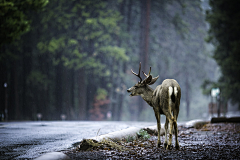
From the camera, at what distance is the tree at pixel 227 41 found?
88.7ft

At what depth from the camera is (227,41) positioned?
97.6ft

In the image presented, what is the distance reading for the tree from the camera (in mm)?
27027

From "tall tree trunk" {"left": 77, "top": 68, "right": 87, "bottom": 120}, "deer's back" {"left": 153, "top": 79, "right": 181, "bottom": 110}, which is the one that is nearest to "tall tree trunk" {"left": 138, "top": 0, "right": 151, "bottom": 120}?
"tall tree trunk" {"left": 77, "top": 68, "right": 87, "bottom": 120}

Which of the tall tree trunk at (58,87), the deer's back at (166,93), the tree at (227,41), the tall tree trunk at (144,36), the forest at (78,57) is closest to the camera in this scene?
the deer's back at (166,93)

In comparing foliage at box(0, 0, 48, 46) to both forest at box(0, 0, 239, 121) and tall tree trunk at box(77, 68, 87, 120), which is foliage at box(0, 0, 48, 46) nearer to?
forest at box(0, 0, 239, 121)

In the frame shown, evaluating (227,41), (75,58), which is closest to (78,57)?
(75,58)

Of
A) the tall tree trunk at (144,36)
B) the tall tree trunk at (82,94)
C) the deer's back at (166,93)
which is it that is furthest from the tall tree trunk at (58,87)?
the deer's back at (166,93)

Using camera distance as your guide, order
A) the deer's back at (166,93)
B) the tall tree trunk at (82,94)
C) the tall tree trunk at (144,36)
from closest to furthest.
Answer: the deer's back at (166,93) < the tall tree trunk at (82,94) < the tall tree trunk at (144,36)

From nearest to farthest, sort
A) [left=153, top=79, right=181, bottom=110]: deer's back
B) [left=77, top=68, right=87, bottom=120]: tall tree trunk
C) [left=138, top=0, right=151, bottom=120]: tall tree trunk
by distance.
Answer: [left=153, top=79, right=181, bottom=110]: deer's back
[left=77, top=68, right=87, bottom=120]: tall tree trunk
[left=138, top=0, right=151, bottom=120]: tall tree trunk

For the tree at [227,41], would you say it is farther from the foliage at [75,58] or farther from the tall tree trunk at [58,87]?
the tall tree trunk at [58,87]

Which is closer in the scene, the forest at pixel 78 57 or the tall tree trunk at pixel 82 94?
the forest at pixel 78 57

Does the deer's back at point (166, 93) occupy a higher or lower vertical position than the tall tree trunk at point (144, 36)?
lower

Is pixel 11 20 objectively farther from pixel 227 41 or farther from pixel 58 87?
pixel 58 87

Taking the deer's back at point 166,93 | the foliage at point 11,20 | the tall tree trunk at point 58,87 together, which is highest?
the foliage at point 11,20
